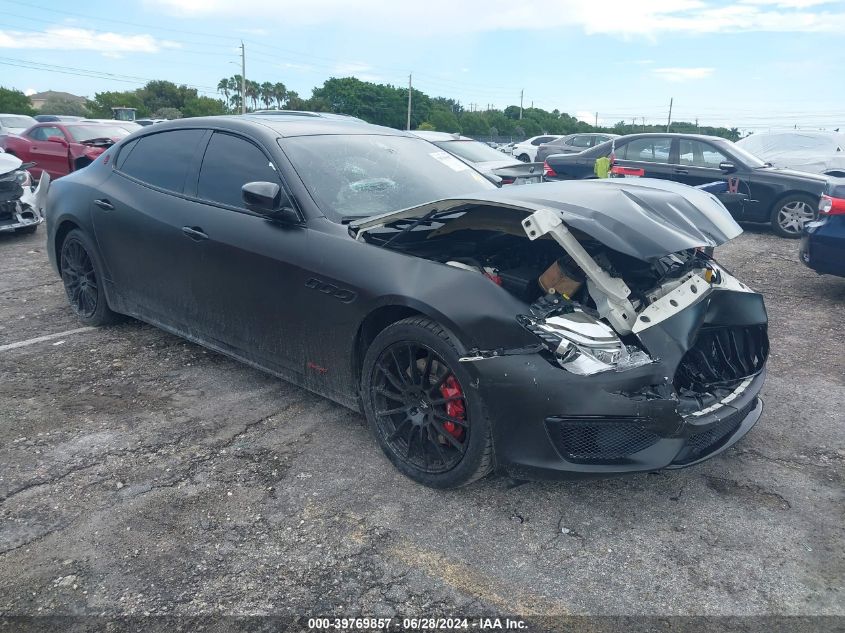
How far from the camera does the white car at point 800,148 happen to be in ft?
42.0

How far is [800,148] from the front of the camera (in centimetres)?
1348

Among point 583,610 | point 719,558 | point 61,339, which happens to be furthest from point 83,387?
point 719,558

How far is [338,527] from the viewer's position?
2865 millimetres

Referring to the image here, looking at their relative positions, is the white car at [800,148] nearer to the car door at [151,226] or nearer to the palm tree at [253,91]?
the car door at [151,226]

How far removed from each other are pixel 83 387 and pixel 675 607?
354 cm

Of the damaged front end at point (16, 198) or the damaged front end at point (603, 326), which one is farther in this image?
the damaged front end at point (16, 198)

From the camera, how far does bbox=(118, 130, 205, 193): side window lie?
14.4ft

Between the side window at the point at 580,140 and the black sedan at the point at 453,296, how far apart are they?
18.9 m

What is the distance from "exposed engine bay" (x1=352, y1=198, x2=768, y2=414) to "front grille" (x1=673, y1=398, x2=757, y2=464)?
0.29ft

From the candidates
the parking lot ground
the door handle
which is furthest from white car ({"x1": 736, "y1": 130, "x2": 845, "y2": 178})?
the door handle

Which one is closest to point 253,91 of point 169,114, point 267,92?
point 267,92

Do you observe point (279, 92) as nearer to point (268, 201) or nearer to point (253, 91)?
point (253, 91)

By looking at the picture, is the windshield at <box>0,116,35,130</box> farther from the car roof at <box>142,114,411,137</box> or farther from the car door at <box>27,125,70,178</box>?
the car roof at <box>142,114,411,137</box>

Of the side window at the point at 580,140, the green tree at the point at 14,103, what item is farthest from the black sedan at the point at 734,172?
the green tree at the point at 14,103
